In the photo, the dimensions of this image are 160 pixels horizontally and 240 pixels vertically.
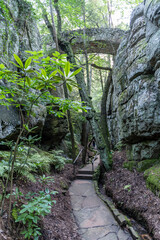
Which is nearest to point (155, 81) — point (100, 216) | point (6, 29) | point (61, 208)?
point (100, 216)

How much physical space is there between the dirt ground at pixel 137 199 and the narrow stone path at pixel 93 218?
19.3 inches

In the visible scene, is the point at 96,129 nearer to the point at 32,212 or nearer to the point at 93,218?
the point at 93,218

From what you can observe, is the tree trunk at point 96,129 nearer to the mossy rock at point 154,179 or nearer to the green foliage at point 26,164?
the green foliage at point 26,164

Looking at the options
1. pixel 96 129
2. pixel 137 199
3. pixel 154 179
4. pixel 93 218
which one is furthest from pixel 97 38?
pixel 93 218

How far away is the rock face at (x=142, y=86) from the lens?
4.75 m

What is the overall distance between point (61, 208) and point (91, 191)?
7.43ft

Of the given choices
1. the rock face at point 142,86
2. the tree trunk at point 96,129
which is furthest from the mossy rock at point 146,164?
the tree trunk at point 96,129

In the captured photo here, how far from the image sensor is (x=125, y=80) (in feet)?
22.7

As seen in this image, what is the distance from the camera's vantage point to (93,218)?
3.98 m

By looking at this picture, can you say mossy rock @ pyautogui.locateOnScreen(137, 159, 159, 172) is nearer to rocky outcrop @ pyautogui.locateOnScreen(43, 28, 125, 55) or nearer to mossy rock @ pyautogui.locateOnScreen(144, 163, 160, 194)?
mossy rock @ pyautogui.locateOnScreen(144, 163, 160, 194)

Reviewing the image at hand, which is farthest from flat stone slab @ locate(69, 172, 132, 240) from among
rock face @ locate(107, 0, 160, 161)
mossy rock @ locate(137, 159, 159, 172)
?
rock face @ locate(107, 0, 160, 161)

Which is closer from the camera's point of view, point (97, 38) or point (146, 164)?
point (146, 164)

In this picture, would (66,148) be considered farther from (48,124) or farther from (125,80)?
Result: (125,80)

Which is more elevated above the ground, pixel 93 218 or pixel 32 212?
pixel 32 212
